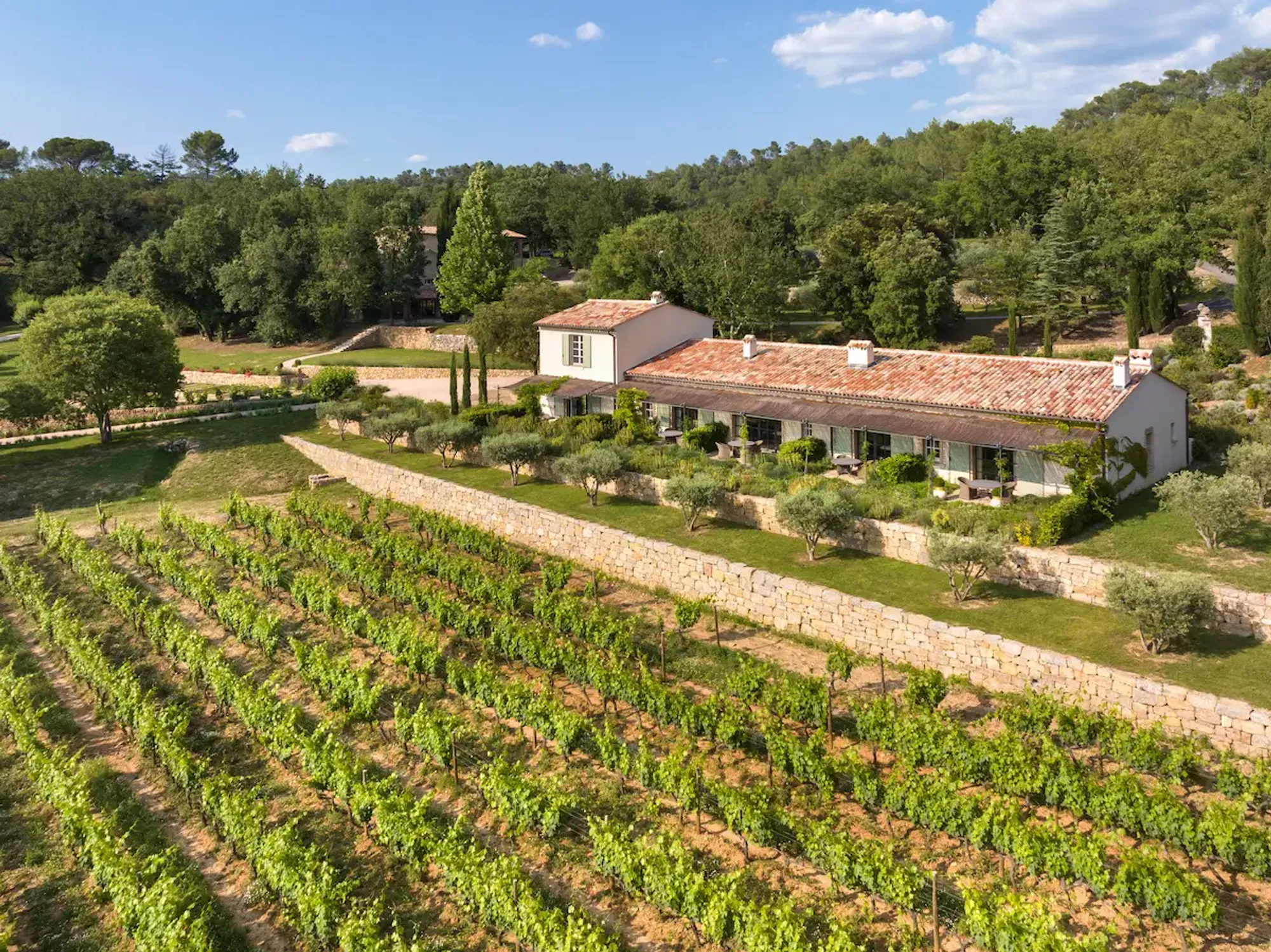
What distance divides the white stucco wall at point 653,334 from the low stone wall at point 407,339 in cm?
2616

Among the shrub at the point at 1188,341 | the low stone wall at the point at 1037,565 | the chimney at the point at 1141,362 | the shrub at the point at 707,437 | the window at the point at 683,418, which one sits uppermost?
the shrub at the point at 1188,341

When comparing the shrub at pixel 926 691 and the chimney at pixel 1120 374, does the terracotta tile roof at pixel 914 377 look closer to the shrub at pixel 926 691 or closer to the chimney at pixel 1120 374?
the chimney at pixel 1120 374

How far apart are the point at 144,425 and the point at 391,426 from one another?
17.3 m

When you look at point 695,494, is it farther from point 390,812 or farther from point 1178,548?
point 390,812

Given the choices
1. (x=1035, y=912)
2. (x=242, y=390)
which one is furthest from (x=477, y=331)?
(x=1035, y=912)

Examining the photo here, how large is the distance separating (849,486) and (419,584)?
1427 cm

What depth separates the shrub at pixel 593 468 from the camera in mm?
31641

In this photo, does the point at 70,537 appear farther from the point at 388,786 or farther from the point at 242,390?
the point at 242,390

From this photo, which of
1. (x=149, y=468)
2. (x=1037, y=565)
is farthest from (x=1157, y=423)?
(x=149, y=468)

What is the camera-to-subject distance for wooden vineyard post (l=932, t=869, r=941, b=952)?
11.5 m

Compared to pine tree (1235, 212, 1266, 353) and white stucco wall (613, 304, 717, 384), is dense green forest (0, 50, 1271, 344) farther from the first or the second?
white stucco wall (613, 304, 717, 384)

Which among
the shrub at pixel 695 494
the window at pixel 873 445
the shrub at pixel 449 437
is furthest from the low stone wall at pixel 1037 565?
the shrub at pixel 449 437

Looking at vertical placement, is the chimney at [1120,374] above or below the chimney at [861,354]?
below

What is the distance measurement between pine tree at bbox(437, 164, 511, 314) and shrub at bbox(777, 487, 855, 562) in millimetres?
44431
